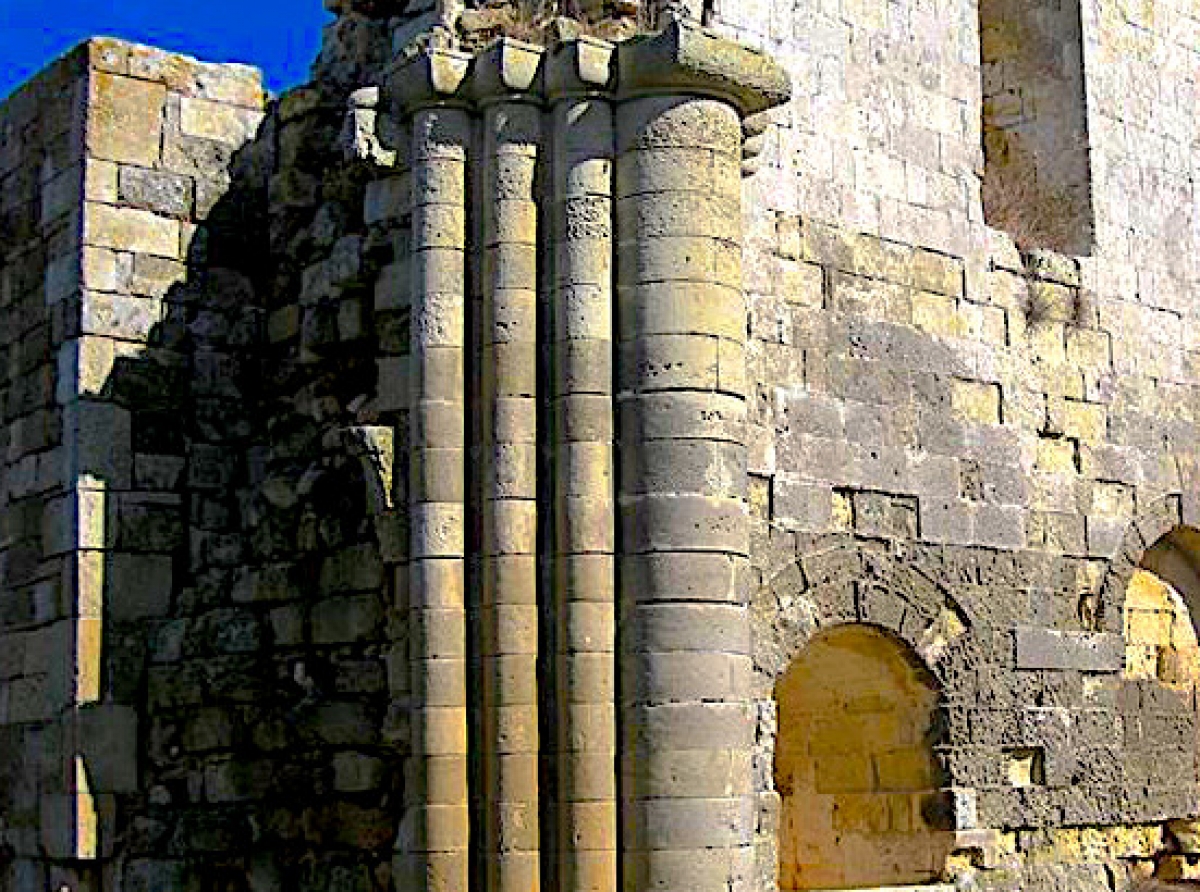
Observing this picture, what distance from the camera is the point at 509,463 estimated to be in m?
7.88

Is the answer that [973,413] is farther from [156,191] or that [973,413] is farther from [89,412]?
[89,412]

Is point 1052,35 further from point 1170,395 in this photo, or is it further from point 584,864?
point 584,864

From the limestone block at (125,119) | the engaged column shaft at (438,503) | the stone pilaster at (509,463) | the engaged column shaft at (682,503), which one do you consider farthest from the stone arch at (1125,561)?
the limestone block at (125,119)

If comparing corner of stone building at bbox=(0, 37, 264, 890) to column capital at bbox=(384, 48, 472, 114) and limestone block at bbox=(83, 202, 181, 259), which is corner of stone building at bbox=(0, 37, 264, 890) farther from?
column capital at bbox=(384, 48, 472, 114)

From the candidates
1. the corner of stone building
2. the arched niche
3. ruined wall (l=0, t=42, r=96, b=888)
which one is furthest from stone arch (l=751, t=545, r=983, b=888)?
ruined wall (l=0, t=42, r=96, b=888)

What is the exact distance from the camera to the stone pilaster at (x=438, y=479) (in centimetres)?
777

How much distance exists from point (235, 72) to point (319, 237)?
4.26ft

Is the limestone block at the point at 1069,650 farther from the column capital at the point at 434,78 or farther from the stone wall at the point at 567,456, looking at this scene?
the column capital at the point at 434,78

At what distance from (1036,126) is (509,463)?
409 cm

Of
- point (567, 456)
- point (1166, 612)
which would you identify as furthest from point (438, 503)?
point (1166, 612)

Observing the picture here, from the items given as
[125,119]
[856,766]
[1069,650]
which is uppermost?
[125,119]

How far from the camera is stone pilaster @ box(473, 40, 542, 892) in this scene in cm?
770

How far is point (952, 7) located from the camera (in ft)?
32.8

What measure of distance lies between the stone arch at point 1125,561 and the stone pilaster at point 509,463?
3.41 m
